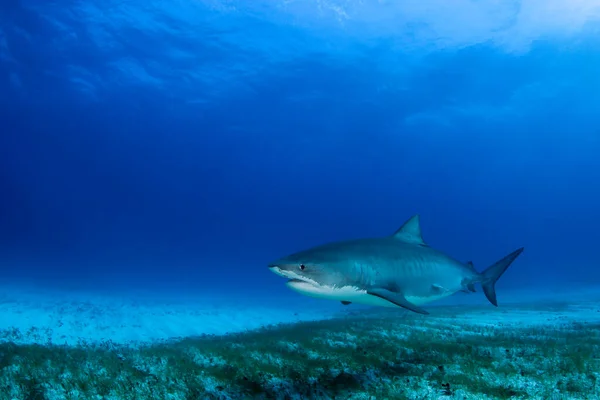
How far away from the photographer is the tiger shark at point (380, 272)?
6.10 metres

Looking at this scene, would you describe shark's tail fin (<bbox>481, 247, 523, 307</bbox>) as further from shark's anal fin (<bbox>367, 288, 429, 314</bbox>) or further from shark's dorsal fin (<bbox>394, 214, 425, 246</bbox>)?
shark's anal fin (<bbox>367, 288, 429, 314</bbox>)

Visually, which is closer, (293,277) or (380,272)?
(293,277)

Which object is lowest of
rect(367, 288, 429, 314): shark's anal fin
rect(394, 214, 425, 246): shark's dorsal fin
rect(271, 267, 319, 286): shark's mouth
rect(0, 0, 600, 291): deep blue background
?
rect(367, 288, 429, 314): shark's anal fin

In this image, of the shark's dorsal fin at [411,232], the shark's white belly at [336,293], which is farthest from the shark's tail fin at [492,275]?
Result: the shark's white belly at [336,293]

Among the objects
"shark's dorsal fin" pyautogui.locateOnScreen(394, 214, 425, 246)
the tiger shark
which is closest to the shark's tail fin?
the tiger shark

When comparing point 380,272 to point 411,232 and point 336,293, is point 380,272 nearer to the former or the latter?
point 336,293

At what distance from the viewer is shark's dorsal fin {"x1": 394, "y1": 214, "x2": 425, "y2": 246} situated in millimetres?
8695

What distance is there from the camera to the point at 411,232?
29.0 feet

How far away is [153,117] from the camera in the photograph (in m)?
82.4

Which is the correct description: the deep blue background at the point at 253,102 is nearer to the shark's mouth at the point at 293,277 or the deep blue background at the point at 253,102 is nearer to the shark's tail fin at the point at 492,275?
the shark's mouth at the point at 293,277

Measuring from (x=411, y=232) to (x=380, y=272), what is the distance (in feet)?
7.28

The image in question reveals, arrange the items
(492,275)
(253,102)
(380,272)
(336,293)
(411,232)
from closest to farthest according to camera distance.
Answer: (336,293), (380,272), (411,232), (492,275), (253,102)

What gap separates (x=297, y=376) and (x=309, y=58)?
4980cm

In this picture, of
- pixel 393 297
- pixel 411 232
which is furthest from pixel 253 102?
pixel 393 297
